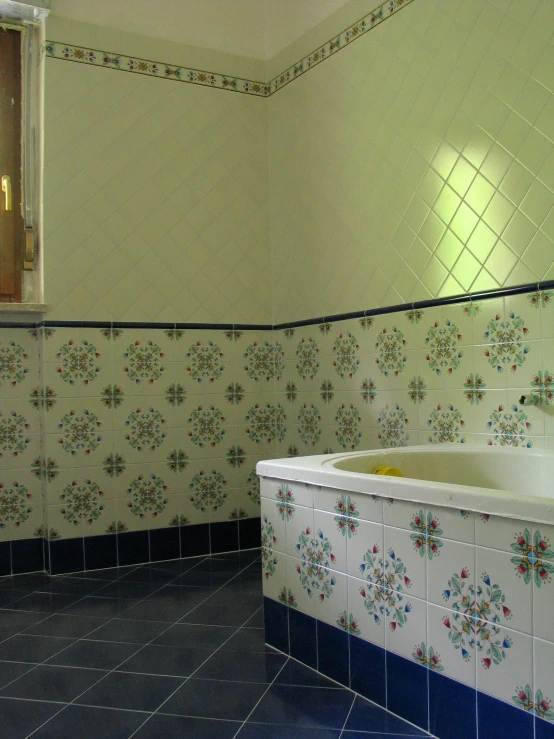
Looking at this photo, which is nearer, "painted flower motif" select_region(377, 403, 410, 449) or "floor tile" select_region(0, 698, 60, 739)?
"floor tile" select_region(0, 698, 60, 739)

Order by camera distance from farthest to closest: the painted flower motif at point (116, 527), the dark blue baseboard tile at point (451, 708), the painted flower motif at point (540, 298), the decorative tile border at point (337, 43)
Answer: the painted flower motif at point (116, 527) < the decorative tile border at point (337, 43) < the painted flower motif at point (540, 298) < the dark blue baseboard tile at point (451, 708)

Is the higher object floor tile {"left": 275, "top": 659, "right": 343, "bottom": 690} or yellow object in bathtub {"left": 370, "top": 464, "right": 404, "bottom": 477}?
yellow object in bathtub {"left": 370, "top": 464, "right": 404, "bottom": 477}

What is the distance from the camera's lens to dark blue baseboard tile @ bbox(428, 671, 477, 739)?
153 cm

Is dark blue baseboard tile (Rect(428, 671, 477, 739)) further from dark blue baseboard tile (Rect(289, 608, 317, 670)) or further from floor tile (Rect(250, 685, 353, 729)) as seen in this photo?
dark blue baseboard tile (Rect(289, 608, 317, 670))

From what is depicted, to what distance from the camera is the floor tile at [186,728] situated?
1.67m

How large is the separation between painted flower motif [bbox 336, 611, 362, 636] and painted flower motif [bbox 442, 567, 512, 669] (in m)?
0.33

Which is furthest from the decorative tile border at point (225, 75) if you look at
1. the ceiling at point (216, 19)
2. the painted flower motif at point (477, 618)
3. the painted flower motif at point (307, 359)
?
the painted flower motif at point (477, 618)

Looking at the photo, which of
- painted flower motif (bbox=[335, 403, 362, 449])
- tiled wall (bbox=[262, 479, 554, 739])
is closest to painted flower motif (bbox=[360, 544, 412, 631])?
tiled wall (bbox=[262, 479, 554, 739])

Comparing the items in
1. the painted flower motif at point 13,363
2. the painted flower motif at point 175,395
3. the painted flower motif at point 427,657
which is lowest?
the painted flower motif at point 427,657

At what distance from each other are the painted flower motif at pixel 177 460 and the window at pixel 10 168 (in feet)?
3.26

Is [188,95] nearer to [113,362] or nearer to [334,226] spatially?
[334,226]

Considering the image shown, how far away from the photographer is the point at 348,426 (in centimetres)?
312

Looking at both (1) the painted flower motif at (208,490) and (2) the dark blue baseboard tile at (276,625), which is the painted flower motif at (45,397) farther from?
(2) the dark blue baseboard tile at (276,625)

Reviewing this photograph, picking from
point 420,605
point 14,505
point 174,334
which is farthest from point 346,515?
point 14,505
